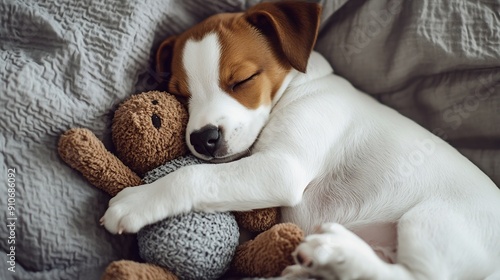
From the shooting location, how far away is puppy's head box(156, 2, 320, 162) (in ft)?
5.45

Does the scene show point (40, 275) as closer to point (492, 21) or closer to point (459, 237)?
point (459, 237)

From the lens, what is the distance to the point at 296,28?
72.1 inches

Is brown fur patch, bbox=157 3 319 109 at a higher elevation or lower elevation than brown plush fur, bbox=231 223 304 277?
higher

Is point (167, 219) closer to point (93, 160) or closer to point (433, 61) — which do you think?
point (93, 160)

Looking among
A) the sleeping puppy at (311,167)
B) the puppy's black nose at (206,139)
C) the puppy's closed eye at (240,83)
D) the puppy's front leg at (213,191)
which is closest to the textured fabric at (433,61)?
the sleeping puppy at (311,167)

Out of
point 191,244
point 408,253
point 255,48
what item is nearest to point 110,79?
point 255,48

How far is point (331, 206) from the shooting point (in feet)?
5.61

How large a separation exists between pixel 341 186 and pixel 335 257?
17.6 inches

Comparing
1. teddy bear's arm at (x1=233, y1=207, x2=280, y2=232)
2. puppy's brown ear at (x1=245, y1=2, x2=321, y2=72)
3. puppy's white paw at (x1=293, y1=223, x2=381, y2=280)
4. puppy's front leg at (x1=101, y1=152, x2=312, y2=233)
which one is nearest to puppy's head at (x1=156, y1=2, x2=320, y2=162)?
puppy's brown ear at (x1=245, y1=2, x2=321, y2=72)

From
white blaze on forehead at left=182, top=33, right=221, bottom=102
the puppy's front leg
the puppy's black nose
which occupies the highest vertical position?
white blaze on forehead at left=182, top=33, right=221, bottom=102

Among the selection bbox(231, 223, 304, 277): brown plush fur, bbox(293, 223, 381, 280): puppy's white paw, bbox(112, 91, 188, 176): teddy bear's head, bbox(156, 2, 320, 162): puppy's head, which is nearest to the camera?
bbox(293, 223, 381, 280): puppy's white paw

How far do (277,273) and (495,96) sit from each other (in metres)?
1.11

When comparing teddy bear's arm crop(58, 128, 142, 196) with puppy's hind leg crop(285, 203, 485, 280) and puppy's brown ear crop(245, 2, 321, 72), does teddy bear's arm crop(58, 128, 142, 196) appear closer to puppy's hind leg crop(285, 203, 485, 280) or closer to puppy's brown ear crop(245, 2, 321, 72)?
puppy's hind leg crop(285, 203, 485, 280)

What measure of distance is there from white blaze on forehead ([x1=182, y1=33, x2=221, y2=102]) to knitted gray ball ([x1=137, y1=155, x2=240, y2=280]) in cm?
49
